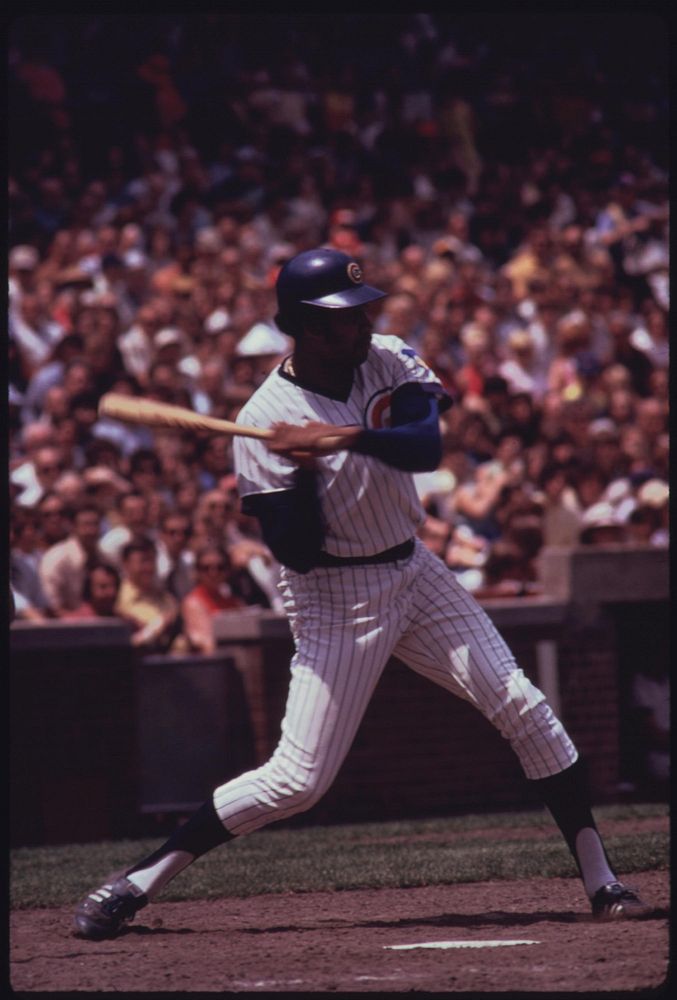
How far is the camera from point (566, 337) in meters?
14.8

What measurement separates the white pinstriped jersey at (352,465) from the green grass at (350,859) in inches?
68.9

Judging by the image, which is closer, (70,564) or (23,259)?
(70,564)

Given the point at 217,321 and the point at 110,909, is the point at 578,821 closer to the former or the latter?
the point at 110,909

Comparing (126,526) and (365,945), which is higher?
(126,526)

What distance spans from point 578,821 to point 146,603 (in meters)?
4.89

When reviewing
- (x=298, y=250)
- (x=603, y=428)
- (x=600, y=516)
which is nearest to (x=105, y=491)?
(x=600, y=516)

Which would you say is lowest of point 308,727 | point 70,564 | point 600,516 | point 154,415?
point 308,727

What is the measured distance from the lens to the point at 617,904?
5605mm

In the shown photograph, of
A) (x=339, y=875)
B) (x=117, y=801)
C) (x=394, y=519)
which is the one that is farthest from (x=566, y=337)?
(x=394, y=519)

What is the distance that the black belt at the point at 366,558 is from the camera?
5.59m

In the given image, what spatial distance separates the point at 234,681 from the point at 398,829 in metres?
1.55

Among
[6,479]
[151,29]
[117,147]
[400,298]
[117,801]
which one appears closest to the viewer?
[6,479]

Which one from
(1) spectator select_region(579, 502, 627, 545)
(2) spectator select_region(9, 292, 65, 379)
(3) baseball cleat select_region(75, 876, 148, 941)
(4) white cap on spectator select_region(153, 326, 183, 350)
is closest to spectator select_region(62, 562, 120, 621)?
(1) spectator select_region(579, 502, 627, 545)

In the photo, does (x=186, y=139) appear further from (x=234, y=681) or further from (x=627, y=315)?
(x=234, y=681)
